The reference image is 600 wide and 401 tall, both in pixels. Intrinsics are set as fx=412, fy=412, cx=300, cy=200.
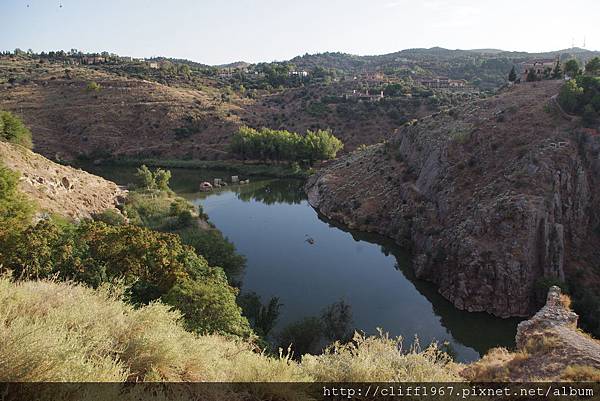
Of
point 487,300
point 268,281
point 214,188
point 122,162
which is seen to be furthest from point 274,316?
point 122,162

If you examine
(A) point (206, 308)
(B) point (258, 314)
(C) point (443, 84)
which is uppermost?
(C) point (443, 84)

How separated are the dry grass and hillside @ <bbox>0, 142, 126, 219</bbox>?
2401 centimetres

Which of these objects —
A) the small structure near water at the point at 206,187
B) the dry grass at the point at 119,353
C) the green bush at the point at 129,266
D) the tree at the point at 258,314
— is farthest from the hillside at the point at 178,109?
the dry grass at the point at 119,353

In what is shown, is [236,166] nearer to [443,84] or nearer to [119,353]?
[443,84]

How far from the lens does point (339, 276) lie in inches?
1428

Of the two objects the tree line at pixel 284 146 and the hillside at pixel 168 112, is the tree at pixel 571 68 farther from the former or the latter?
the tree line at pixel 284 146

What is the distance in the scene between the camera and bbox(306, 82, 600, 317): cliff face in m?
30.9

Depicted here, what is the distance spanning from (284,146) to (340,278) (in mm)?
48187

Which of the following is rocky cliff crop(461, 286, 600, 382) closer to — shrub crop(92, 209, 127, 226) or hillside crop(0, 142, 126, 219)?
hillside crop(0, 142, 126, 219)

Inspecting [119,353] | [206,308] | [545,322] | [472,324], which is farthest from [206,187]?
[119,353]

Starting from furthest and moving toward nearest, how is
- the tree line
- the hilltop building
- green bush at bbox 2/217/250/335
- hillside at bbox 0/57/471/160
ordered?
the hilltop building < hillside at bbox 0/57/471/160 < the tree line < green bush at bbox 2/217/250/335

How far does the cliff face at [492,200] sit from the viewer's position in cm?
3091

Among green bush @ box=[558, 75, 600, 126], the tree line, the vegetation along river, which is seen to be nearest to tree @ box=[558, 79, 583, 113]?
green bush @ box=[558, 75, 600, 126]

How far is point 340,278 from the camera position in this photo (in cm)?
3581
